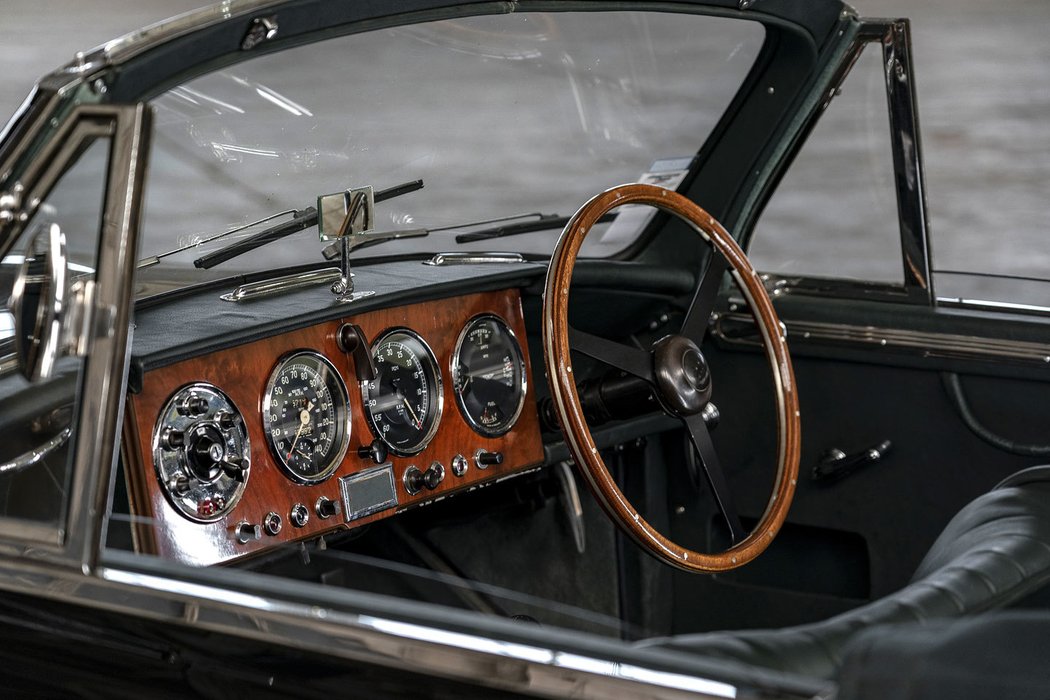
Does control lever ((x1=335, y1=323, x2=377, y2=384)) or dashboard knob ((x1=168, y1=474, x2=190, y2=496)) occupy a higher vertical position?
control lever ((x1=335, y1=323, x2=377, y2=384))

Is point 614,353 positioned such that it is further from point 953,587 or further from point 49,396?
point 49,396

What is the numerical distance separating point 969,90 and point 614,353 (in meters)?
7.98

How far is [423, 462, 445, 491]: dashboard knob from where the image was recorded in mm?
2520

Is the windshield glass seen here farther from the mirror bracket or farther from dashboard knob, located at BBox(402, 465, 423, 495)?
dashboard knob, located at BBox(402, 465, 423, 495)

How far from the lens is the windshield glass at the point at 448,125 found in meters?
2.20

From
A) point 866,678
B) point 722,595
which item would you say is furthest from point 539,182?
point 866,678

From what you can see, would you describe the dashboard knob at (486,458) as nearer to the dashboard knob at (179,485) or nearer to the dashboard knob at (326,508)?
the dashboard knob at (326,508)

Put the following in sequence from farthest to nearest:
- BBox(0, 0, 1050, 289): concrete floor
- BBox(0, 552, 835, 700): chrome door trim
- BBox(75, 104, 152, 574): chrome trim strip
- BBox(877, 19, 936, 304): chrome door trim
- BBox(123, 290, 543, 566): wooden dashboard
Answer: BBox(0, 0, 1050, 289): concrete floor < BBox(877, 19, 936, 304): chrome door trim < BBox(123, 290, 543, 566): wooden dashboard < BBox(75, 104, 152, 574): chrome trim strip < BBox(0, 552, 835, 700): chrome door trim

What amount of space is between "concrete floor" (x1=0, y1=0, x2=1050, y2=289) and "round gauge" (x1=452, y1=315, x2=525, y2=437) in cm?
205

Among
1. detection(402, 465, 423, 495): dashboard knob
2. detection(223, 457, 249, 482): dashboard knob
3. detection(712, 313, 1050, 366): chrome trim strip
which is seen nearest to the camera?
detection(223, 457, 249, 482): dashboard knob

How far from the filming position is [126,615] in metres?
1.58

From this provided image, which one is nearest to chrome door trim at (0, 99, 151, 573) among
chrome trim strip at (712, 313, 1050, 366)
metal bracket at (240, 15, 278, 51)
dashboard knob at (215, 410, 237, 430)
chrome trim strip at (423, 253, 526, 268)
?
metal bracket at (240, 15, 278, 51)

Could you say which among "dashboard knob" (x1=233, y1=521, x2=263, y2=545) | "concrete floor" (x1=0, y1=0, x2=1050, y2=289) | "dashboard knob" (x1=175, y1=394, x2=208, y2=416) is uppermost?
"concrete floor" (x1=0, y1=0, x2=1050, y2=289)

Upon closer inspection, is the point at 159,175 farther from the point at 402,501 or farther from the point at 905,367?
the point at 905,367
